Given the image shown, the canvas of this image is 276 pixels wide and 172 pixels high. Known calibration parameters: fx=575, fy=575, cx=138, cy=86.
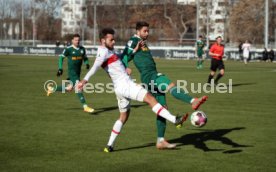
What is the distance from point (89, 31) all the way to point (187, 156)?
377ft

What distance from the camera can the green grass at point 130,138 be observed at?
29.7ft

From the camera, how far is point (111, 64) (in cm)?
989

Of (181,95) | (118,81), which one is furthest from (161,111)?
(118,81)

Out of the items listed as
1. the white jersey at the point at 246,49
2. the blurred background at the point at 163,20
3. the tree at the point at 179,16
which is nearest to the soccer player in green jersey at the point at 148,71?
the white jersey at the point at 246,49

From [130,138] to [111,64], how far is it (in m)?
2.15

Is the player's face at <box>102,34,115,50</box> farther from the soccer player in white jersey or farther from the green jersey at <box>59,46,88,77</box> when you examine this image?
the green jersey at <box>59,46,88,77</box>

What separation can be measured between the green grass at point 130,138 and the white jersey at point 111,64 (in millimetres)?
1326

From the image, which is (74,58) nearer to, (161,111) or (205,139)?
(205,139)

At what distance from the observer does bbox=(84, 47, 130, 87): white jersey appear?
32.1ft

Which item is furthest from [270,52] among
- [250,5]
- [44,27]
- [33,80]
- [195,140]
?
[44,27]

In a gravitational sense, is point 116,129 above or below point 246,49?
below

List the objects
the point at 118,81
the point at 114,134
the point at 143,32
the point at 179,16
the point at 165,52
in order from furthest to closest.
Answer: the point at 179,16 → the point at 165,52 → the point at 143,32 → the point at 114,134 → the point at 118,81

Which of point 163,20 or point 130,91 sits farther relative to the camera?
point 163,20

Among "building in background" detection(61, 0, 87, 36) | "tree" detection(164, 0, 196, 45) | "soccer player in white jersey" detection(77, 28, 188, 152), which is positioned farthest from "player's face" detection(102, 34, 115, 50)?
"building in background" detection(61, 0, 87, 36)
